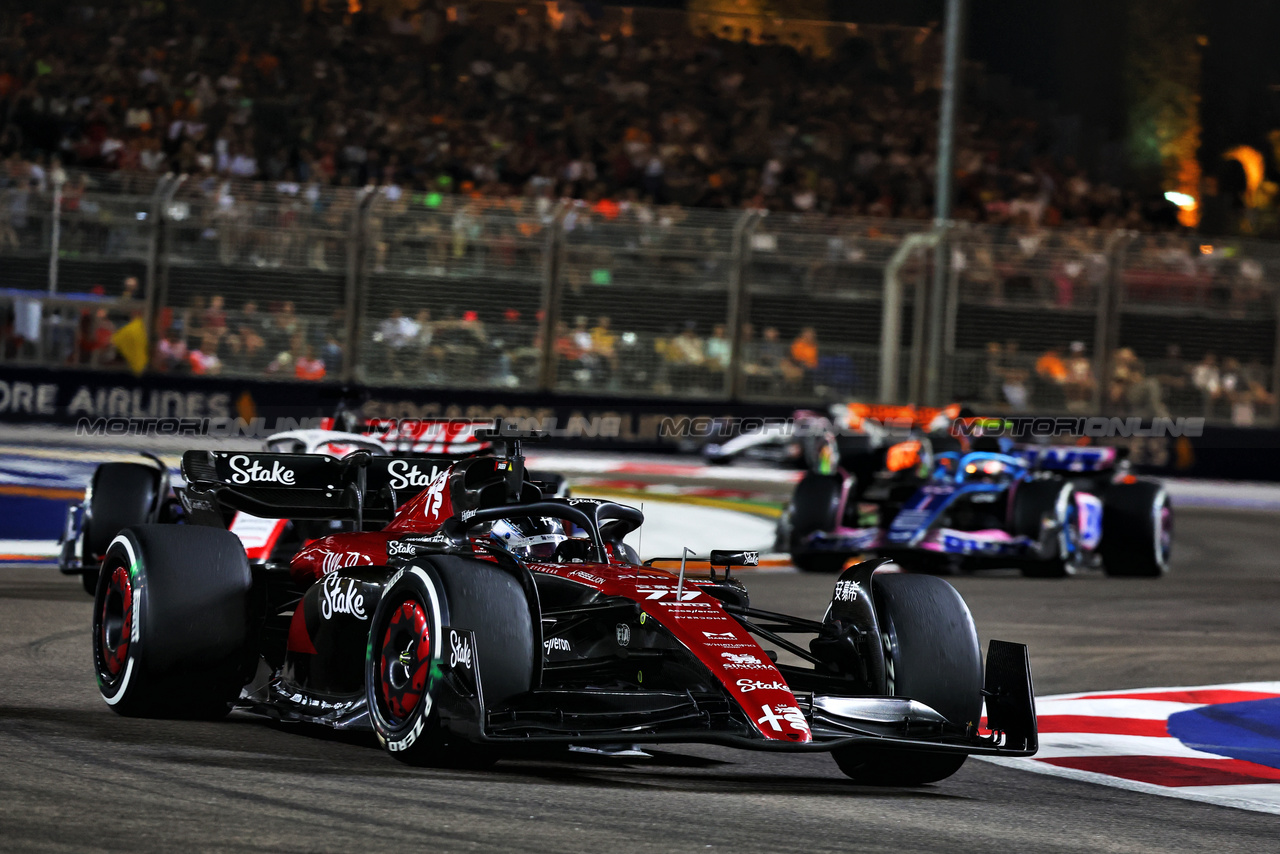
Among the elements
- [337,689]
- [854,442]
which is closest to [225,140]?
[854,442]

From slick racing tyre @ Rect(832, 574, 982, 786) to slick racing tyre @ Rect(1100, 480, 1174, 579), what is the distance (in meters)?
8.66

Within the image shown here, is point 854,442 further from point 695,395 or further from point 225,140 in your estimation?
point 225,140

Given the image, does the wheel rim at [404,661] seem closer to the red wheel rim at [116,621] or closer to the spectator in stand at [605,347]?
the red wheel rim at [116,621]

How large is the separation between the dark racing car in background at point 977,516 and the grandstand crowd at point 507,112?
12768 millimetres

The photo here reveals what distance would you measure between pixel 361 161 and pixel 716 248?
6444 mm

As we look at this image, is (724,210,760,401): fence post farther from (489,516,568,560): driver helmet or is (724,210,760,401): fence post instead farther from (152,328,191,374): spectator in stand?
(489,516,568,560): driver helmet

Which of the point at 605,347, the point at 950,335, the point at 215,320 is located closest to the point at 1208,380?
the point at 950,335

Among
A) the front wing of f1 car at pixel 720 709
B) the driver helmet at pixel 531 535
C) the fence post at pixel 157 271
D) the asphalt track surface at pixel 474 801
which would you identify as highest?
the fence post at pixel 157 271

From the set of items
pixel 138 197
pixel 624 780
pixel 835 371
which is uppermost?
pixel 138 197

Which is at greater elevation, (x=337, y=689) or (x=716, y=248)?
(x=716, y=248)

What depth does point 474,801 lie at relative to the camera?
512 centimetres

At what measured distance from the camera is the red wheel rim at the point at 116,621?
259 inches

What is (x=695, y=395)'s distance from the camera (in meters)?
22.7

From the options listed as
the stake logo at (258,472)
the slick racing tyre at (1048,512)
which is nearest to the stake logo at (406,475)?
the stake logo at (258,472)
